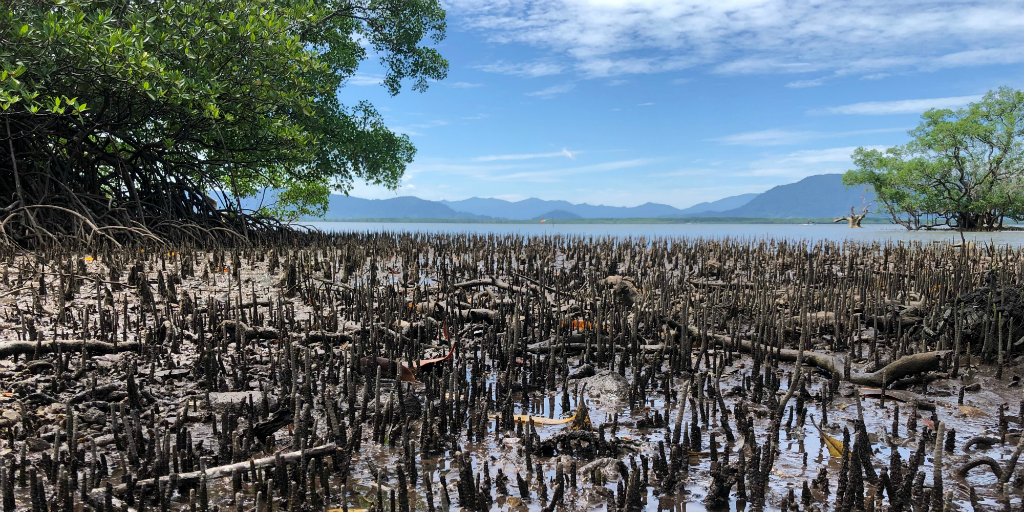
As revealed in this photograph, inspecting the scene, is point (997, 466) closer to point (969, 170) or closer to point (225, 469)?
point (225, 469)

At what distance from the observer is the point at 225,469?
2.23 meters

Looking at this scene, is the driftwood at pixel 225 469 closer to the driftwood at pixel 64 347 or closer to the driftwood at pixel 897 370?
the driftwood at pixel 64 347

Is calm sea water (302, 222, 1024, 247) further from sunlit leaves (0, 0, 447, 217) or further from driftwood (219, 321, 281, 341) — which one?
driftwood (219, 321, 281, 341)

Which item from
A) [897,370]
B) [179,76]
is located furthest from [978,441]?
[179,76]

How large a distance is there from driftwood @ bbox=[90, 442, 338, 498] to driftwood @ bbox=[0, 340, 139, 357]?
1.50 m

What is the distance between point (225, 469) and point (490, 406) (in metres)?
1.30

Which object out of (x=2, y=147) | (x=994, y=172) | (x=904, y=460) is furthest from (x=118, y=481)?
(x=994, y=172)

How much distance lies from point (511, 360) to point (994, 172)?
41505mm

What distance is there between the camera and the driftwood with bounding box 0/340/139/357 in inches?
133

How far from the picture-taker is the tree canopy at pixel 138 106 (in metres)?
7.46

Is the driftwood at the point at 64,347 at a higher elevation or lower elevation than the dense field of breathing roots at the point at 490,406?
higher

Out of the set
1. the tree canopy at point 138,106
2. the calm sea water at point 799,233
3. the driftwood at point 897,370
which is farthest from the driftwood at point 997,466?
the calm sea water at point 799,233

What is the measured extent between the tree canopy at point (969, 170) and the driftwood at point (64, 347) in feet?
136

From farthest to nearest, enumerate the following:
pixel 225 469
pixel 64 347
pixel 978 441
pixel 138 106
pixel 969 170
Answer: pixel 969 170 < pixel 138 106 < pixel 64 347 < pixel 978 441 < pixel 225 469
